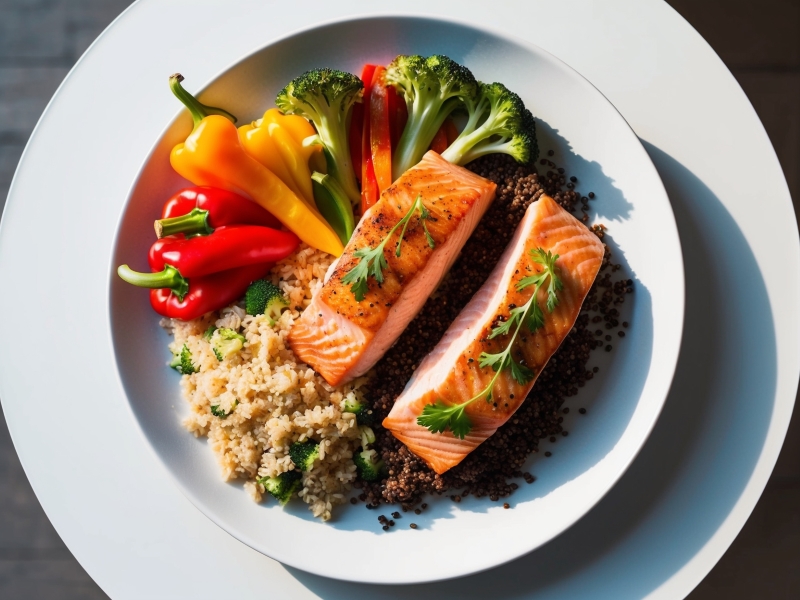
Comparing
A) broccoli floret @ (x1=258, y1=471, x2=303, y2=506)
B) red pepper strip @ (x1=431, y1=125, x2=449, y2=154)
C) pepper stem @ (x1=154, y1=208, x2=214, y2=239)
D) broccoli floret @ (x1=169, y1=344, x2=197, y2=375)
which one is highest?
red pepper strip @ (x1=431, y1=125, x2=449, y2=154)

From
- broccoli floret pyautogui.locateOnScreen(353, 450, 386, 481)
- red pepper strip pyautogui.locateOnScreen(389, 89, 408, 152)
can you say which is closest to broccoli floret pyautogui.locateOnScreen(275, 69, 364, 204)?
red pepper strip pyautogui.locateOnScreen(389, 89, 408, 152)

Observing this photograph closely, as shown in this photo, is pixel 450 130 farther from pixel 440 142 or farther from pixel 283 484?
pixel 283 484

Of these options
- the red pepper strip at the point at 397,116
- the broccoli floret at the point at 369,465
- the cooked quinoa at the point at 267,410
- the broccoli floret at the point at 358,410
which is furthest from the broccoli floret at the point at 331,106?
the broccoli floret at the point at 369,465

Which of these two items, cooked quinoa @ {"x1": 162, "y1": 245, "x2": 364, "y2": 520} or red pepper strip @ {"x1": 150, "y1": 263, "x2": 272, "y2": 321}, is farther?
red pepper strip @ {"x1": 150, "y1": 263, "x2": 272, "y2": 321}

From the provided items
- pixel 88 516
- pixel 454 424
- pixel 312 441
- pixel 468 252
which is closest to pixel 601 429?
pixel 454 424

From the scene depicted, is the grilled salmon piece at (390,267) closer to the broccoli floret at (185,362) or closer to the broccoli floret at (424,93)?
the broccoli floret at (424,93)

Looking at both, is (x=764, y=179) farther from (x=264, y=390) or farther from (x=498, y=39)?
(x=264, y=390)

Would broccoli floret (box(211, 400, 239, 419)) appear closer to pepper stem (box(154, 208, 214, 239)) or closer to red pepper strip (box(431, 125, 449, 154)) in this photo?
pepper stem (box(154, 208, 214, 239))
